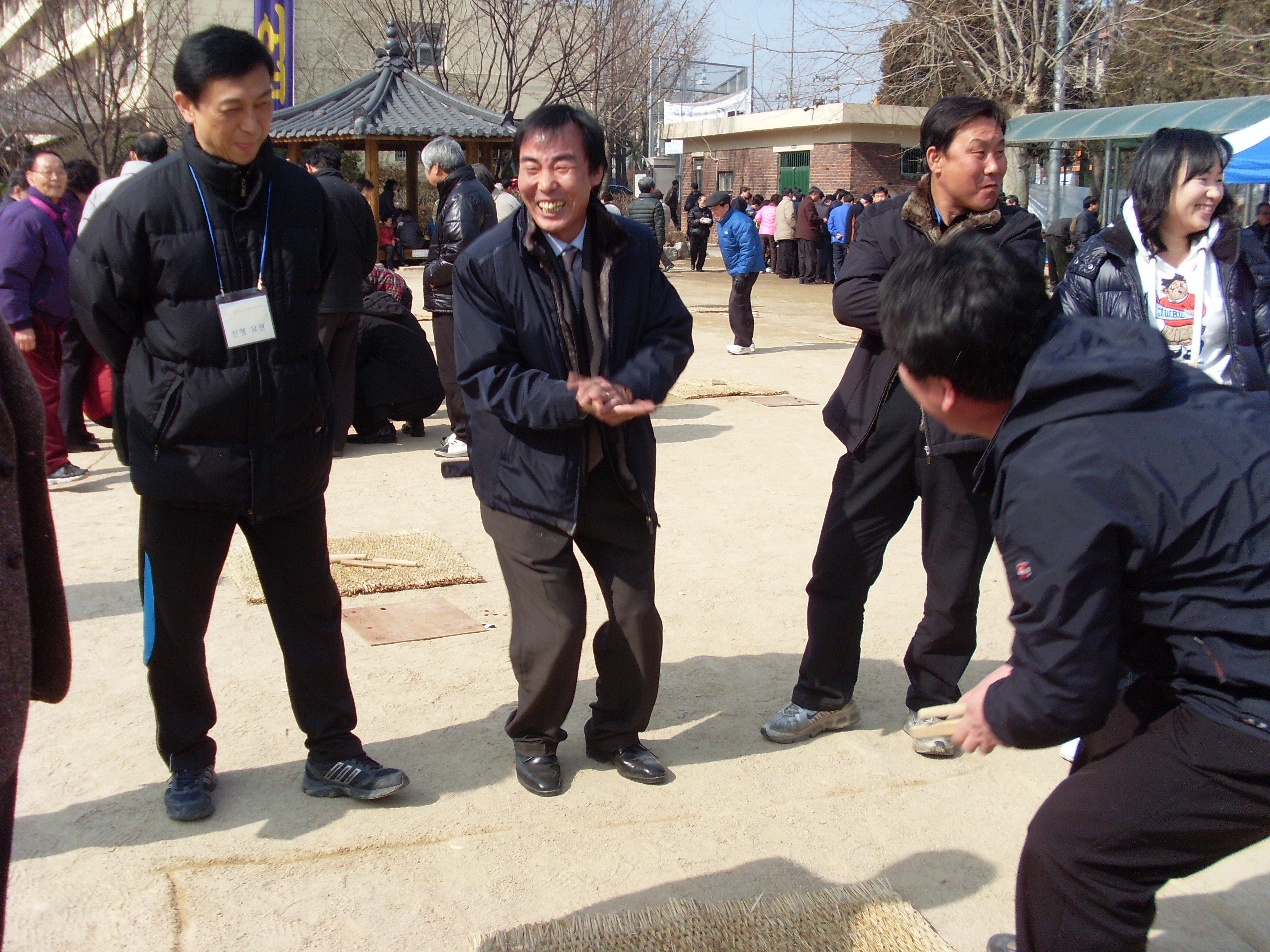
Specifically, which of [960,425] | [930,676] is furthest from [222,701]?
[960,425]

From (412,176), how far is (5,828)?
841 inches

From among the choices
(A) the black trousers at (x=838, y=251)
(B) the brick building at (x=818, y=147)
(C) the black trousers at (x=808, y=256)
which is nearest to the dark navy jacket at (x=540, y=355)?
(A) the black trousers at (x=838, y=251)

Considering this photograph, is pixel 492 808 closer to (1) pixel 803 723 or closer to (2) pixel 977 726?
(1) pixel 803 723

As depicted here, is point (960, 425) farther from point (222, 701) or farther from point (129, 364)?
point (222, 701)

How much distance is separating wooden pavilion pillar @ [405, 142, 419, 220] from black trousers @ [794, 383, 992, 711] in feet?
58.8

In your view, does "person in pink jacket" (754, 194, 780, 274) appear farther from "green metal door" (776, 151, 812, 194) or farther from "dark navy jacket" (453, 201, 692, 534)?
"dark navy jacket" (453, 201, 692, 534)

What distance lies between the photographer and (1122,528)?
171cm

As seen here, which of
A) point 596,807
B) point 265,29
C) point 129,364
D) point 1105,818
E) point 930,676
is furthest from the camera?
point 265,29

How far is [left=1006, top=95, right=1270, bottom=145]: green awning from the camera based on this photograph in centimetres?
1467

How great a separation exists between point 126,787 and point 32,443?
175 cm

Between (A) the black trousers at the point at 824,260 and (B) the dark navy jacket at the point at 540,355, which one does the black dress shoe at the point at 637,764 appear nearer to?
(B) the dark navy jacket at the point at 540,355

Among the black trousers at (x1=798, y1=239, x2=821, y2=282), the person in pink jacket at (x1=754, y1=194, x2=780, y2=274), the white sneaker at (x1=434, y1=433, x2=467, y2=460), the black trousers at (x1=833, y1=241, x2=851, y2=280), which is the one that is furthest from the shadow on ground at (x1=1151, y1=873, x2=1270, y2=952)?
the person in pink jacket at (x1=754, y1=194, x2=780, y2=274)

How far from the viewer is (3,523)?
6.00 ft

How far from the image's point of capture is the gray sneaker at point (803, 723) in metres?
3.70
